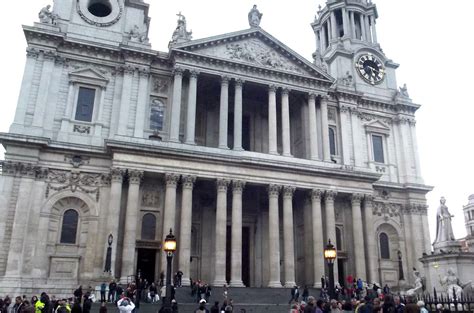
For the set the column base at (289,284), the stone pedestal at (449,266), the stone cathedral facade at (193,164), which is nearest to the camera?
the stone pedestal at (449,266)

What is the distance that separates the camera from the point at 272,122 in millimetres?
35031

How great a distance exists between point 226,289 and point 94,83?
18085 millimetres

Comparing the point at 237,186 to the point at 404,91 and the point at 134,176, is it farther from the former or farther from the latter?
the point at 404,91

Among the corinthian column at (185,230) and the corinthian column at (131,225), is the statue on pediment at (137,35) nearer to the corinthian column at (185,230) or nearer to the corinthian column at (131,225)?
the corinthian column at (131,225)

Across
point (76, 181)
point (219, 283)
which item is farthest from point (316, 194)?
point (76, 181)

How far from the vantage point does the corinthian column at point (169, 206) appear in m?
28.2

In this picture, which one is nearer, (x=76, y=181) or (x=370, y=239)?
(x=76, y=181)

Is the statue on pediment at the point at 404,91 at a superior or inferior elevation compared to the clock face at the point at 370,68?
inferior

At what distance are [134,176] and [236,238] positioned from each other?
7869mm

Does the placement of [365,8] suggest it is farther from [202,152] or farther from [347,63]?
[202,152]

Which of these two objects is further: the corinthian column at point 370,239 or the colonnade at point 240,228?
the corinthian column at point 370,239

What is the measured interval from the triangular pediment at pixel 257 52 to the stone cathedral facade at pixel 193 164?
4.7 inches

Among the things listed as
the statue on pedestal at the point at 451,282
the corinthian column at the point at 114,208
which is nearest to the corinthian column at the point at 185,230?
the corinthian column at the point at 114,208

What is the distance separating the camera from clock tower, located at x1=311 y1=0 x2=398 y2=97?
4341 centimetres
